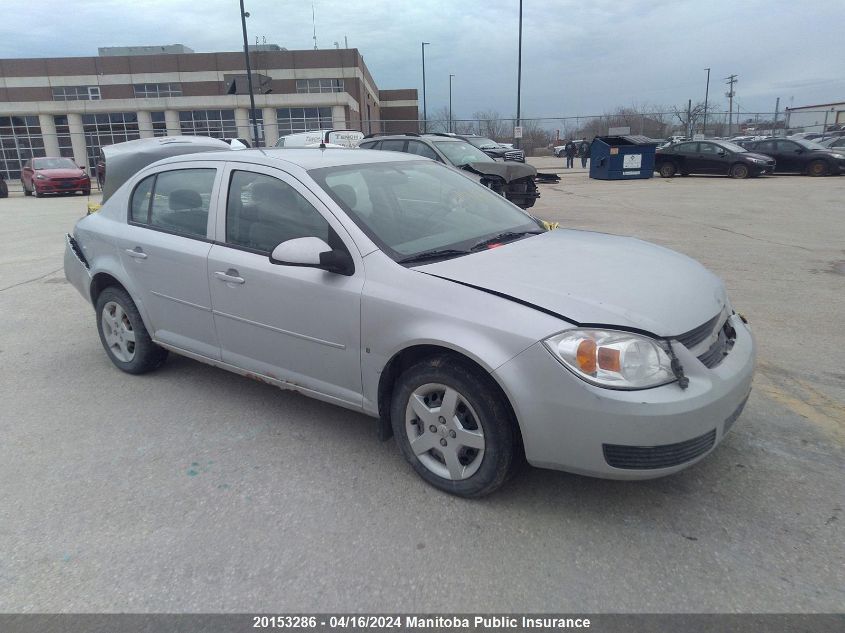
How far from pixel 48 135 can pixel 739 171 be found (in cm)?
4478

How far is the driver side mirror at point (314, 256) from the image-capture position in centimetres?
318

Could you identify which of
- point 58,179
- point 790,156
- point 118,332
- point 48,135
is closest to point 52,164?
point 58,179

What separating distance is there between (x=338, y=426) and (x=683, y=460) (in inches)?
80.0

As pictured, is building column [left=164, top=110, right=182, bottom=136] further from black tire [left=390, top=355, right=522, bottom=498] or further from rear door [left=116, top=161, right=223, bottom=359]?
black tire [left=390, top=355, right=522, bottom=498]

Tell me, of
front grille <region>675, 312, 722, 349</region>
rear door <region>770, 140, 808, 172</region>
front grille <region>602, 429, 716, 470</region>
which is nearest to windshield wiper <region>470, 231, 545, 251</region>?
front grille <region>675, 312, 722, 349</region>

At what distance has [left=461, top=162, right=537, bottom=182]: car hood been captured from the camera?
417 inches

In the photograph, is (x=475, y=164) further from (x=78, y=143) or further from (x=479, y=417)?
(x=78, y=143)

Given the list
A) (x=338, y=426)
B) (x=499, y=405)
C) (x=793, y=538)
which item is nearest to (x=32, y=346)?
(x=338, y=426)

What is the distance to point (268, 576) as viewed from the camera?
254 cm

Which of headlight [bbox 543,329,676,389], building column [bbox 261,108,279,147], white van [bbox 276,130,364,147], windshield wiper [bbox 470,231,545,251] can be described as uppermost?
building column [bbox 261,108,279,147]

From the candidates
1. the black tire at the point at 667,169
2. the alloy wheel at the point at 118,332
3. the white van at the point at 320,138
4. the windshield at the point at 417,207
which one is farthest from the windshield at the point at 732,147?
the alloy wheel at the point at 118,332

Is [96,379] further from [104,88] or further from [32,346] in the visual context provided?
[104,88]

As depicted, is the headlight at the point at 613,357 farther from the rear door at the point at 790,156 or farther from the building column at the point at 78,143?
the building column at the point at 78,143

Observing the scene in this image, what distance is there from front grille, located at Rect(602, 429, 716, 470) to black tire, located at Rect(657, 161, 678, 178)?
24163 mm
